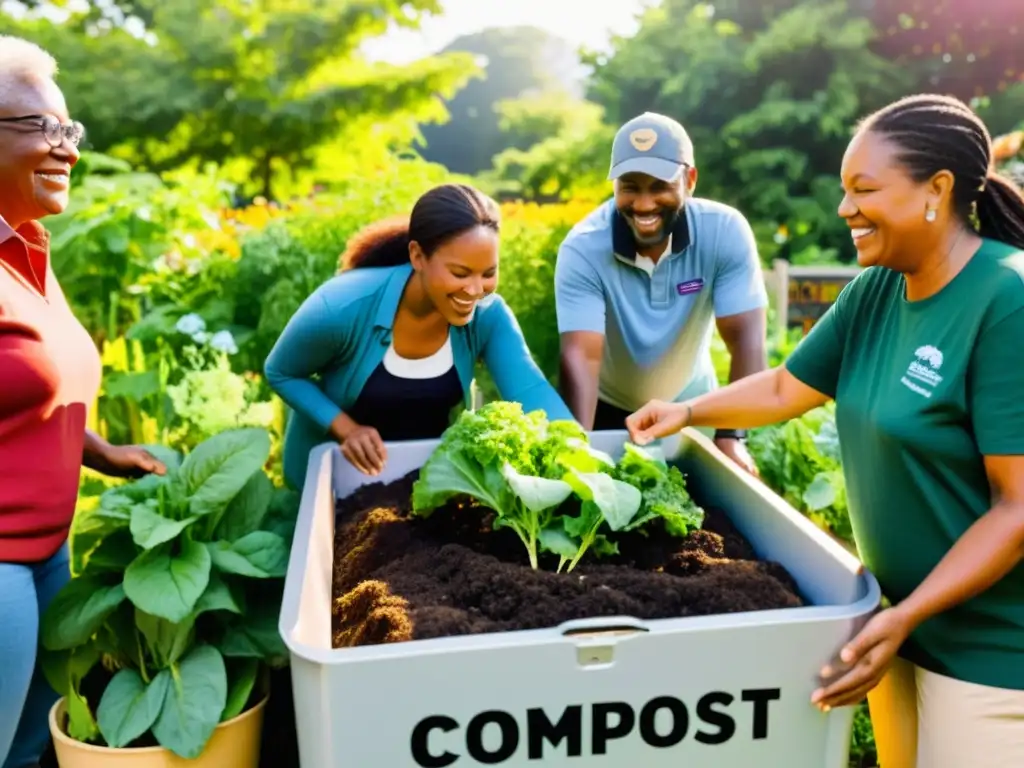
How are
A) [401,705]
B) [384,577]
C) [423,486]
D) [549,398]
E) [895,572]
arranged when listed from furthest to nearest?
[549,398]
[423,486]
[384,577]
[895,572]
[401,705]

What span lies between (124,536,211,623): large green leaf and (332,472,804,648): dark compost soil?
12.5 inches

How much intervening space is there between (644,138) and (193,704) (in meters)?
1.93

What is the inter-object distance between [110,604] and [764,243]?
9.35 m

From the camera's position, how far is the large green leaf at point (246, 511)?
2.40 meters

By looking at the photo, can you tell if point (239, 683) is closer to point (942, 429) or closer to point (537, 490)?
point (537, 490)

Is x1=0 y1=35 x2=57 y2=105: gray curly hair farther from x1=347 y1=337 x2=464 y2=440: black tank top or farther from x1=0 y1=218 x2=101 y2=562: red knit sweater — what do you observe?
x1=347 y1=337 x2=464 y2=440: black tank top

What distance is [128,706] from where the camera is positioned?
2.14m

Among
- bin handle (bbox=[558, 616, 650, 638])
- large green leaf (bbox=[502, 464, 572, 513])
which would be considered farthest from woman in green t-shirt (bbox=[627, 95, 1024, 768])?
large green leaf (bbox=[502, 464, 572, 513])

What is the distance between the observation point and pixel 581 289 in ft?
9.21

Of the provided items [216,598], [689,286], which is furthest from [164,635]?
[689,286]

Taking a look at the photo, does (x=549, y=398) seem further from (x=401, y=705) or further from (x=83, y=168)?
(x=83, y=168)

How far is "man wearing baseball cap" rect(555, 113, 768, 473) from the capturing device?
2689 mm

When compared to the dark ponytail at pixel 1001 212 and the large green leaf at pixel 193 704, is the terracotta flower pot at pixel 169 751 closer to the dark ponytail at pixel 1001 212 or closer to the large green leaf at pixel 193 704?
the large green leaf at pixel 193 704

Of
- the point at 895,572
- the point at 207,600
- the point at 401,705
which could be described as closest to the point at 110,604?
the point at 207,600
